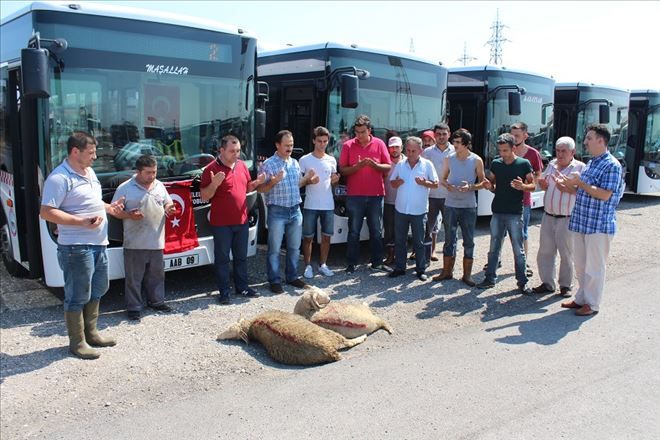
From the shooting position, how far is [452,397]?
13.7 ft

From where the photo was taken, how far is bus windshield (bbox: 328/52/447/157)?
803 centimetres

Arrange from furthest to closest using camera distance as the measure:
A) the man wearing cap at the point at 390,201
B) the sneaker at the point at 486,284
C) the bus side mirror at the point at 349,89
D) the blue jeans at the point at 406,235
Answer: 1. the man wearing cap at the point at 390,201
2. the bus side mirror at the point at 349,89
3. the blue jeans at the point at 406,235
4. the sneaker at the point at 486,284

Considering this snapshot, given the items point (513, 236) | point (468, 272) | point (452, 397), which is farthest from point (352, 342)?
point (513, 236)

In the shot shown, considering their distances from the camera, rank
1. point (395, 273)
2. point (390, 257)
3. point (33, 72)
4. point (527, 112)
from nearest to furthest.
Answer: point (33, 72) < point (395, 273) < point (390, 257) < point (527, 112)

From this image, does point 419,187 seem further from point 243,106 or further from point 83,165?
point 83,165

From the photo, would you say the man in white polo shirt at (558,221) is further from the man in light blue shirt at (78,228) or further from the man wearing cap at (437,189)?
the man in light blue shirt at (78,228)

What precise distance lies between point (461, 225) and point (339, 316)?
2575 millimetres

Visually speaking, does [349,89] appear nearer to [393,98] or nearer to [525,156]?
[393,98]

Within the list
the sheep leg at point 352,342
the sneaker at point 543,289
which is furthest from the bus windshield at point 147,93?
the sneaker at point 543,289

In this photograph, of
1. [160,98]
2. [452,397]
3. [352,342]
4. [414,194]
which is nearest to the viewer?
[452,397]

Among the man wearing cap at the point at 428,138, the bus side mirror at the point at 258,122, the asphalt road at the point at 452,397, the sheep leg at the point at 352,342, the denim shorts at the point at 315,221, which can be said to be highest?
the bus side mirror at the point at 258,122

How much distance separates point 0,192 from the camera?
6914mm

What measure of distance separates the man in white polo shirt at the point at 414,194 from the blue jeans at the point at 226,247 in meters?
2.06

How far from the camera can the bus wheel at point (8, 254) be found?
685 cm
